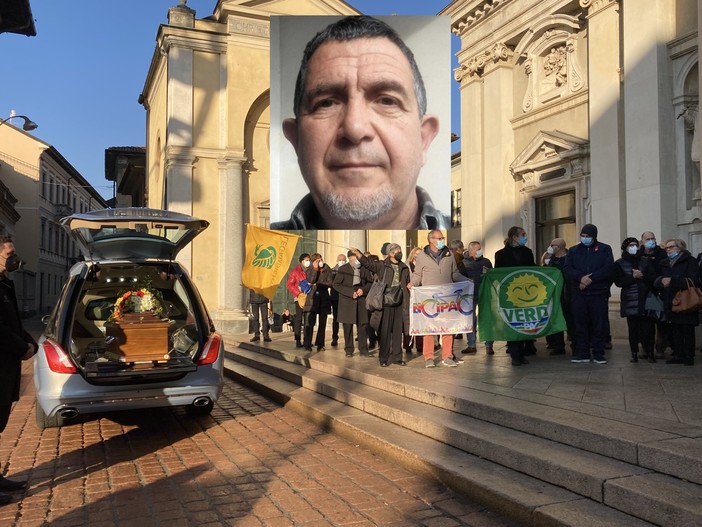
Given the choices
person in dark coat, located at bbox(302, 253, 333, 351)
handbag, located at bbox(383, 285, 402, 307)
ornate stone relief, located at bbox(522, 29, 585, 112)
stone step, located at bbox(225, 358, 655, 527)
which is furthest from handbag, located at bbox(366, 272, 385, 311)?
ornate stone relief, located at bbox(522, 29, 585, 112)

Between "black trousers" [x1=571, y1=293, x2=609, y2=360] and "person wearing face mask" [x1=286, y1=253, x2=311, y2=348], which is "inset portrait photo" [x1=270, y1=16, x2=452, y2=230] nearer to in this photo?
"person wearing face mask" [x1=286, y1=253, x2=311, y2=348]

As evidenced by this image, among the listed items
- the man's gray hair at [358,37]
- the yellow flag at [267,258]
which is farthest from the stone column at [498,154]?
the yellow flag at [267,258]

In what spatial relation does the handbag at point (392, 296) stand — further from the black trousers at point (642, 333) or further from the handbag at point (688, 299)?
the handbag at point (688, 299)

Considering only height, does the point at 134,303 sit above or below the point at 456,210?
below

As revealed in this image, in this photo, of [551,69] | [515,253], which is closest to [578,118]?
[551,69]

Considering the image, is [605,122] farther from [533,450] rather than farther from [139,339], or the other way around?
[139,339]

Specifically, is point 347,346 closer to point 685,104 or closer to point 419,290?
point 419,290

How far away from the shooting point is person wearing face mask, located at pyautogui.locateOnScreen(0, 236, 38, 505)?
493 cm

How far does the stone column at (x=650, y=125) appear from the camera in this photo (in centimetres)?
1155

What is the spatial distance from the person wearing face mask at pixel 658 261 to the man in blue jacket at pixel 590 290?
26.0 inches

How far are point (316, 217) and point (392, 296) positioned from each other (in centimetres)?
484

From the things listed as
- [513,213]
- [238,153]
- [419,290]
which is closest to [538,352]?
[419,290]

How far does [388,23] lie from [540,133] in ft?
14.1

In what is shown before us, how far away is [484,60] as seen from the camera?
16.6m
